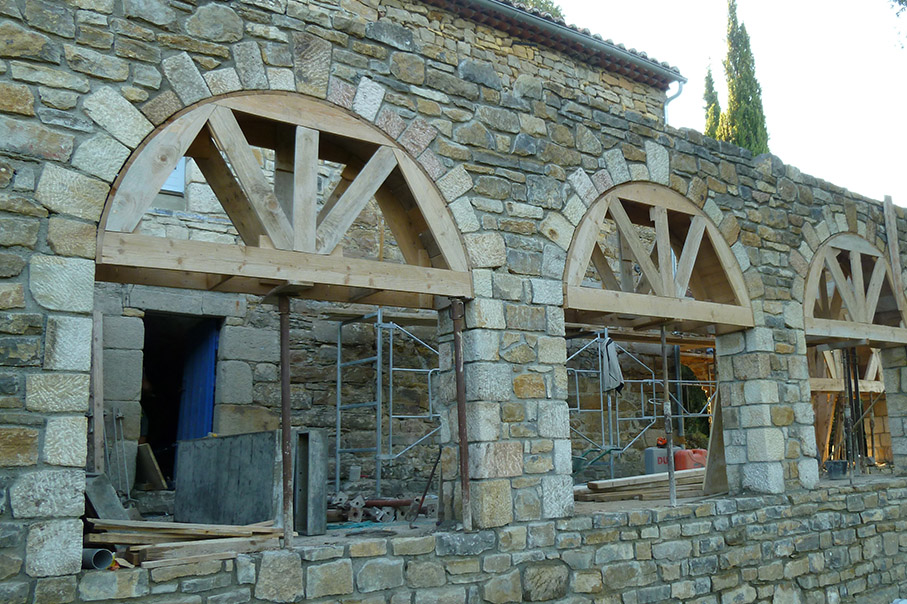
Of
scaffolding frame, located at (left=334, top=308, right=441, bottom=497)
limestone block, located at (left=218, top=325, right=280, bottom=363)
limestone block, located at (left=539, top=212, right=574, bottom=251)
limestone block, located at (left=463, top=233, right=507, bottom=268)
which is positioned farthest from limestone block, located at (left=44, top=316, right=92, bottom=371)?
scaffolding frame, located at (left=334, top=308, right=441, bottom=497)

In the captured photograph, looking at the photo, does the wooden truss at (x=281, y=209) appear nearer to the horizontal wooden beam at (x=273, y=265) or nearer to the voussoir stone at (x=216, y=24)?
the horizontal wooden beam at (x=273, y=265)

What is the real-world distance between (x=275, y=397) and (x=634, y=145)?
163 inches

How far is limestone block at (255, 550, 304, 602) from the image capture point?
3691 millimetres

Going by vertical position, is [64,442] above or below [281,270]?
below

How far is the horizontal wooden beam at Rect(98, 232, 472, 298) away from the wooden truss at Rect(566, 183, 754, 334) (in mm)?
1068

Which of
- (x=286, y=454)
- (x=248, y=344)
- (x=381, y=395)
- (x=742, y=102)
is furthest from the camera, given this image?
(x=742, y=102)

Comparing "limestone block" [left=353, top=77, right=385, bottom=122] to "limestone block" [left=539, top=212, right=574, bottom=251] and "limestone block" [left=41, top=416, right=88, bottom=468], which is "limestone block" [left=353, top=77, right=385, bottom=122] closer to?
"limestone block" [left=539, top=212, right=574, bottom=251]

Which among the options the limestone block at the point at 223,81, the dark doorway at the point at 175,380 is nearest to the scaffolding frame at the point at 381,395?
the dark doorway at the point at 175,380

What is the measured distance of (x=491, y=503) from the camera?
4.48 m

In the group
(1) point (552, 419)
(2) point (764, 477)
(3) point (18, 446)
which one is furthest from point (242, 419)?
(2) point (764, 477)

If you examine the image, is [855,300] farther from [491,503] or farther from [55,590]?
[55,590]

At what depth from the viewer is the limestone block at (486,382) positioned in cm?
459

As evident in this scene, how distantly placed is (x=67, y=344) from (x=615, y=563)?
11.3ft

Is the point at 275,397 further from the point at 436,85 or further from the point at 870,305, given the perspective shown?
the point at 870,305
